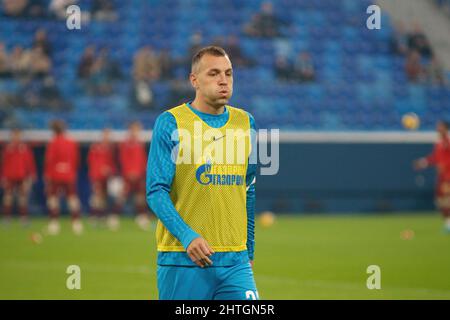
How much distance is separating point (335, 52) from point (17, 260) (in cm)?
1593

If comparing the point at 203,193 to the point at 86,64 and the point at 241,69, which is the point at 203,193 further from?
the point at 241,69

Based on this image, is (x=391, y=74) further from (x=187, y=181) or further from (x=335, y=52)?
(x=187, y=181)

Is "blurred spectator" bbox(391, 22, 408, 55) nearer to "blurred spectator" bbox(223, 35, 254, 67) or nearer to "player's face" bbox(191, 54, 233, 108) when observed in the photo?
"blurred spectator" bbox(223, 35, 254, 67)

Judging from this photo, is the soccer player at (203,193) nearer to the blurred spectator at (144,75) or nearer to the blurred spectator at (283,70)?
the blurred spectator at (144,75)

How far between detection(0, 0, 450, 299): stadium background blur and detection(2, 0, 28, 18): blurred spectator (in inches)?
1.6

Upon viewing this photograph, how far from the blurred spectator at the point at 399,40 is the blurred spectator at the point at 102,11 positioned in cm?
850

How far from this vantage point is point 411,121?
24562 millimetres

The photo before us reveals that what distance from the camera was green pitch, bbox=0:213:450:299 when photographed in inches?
439

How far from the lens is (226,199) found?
5738 millimetres

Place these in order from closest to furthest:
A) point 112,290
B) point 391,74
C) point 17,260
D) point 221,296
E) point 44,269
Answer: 1. point 221,296
2. point 112,290
3. point 44,269
4. point 17,260
5. point 391,74

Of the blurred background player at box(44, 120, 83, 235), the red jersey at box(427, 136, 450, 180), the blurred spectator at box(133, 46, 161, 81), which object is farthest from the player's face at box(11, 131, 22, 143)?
the red jersey at box(427, 136, 450, 180)

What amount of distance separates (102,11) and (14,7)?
2.55 meters

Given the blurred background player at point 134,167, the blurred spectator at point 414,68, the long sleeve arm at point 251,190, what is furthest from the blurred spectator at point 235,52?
the long sleeve arm at point 251,190

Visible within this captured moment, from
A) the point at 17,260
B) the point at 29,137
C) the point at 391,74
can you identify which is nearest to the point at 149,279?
the point at 17,260
